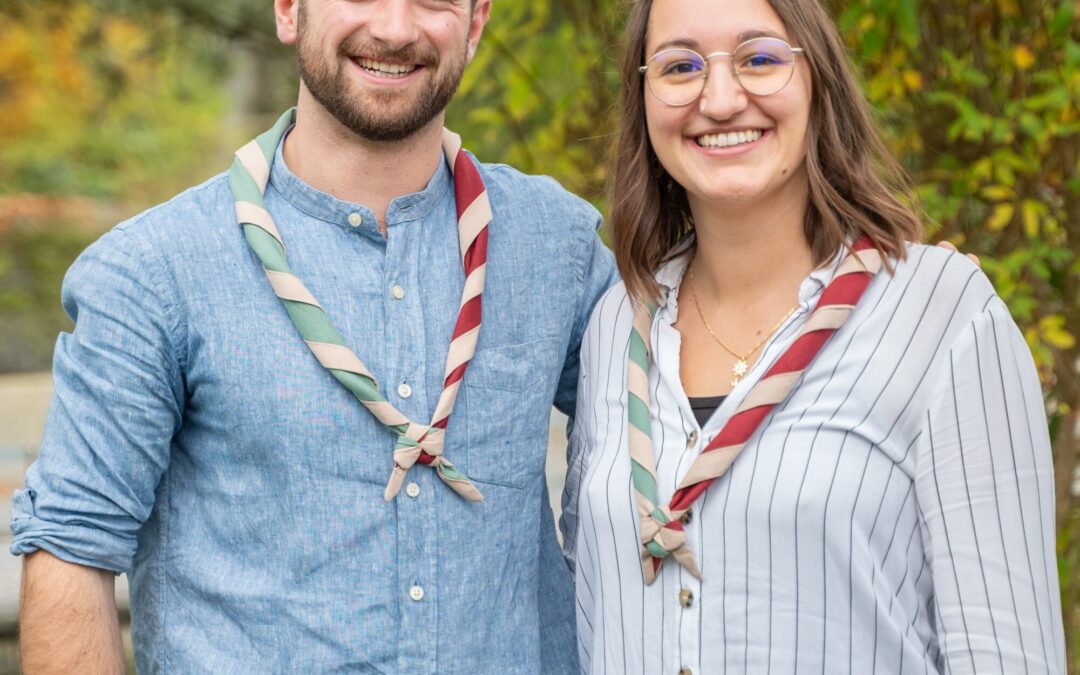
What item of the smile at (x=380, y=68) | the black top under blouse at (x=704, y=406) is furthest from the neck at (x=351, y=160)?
the black top under blouse at (x=704, y=406)

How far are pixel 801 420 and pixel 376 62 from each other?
102 centimetres

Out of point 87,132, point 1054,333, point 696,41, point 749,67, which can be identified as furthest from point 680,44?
point 87,132

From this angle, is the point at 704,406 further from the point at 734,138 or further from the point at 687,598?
the point at 734,138

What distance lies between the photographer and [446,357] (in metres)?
2.59

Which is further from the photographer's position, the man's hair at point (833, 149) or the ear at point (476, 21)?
the ear at point (476, 21)

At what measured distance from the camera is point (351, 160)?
2.60m

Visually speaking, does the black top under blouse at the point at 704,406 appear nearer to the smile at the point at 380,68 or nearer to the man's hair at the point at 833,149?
the man's hair at the point at 833,149

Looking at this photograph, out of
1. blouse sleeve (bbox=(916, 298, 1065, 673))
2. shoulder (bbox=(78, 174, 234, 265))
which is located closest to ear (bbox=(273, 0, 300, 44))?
Result: shoulder (bbox=(78, 174, 234, 265))

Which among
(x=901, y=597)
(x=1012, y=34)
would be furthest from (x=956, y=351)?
(x=1012, y=34)

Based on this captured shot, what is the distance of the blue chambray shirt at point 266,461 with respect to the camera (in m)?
2.41

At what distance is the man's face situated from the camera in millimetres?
2531

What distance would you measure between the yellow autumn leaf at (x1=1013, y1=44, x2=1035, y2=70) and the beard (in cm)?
197

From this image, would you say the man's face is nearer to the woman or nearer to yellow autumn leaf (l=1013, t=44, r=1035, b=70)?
the woman

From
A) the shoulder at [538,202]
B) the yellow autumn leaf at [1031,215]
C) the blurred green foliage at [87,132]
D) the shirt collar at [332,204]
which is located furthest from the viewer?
the blurred green foliage at [87,132]
